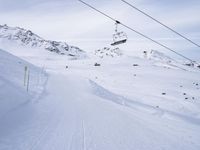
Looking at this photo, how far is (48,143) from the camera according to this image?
36.1 ft

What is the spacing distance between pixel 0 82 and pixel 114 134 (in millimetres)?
8647

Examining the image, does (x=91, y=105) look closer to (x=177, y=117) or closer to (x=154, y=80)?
(x=177, y=117)

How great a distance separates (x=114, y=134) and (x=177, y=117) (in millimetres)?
13498

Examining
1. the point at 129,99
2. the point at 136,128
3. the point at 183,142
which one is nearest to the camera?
the point at 183,142

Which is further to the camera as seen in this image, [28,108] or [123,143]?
[28,108]

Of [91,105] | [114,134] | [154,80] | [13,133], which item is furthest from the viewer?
[154,80]

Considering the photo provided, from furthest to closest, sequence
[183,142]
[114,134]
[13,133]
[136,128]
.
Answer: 1. [136,128]
2. [183,142]
3. [114,134]
4. [13,133]

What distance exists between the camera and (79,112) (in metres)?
17.6

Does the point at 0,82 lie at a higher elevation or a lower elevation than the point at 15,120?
higher

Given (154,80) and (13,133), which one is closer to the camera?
(13,133)

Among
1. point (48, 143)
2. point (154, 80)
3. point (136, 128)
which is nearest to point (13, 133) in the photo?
point (48, 143)

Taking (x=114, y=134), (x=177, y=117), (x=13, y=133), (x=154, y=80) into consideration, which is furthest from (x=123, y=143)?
(x=154, y=80)

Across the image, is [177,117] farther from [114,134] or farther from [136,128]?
[114,134]

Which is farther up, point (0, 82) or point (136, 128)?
point (0, 82)
